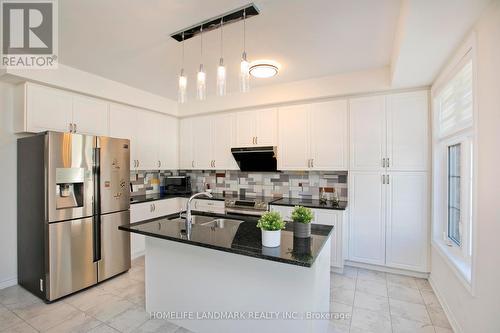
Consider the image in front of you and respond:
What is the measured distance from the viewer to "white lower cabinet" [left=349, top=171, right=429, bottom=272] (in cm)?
301

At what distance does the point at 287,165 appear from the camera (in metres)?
3.77

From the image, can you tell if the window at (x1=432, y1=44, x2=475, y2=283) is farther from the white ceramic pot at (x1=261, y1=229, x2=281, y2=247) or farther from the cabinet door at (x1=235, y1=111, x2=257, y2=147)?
A: the cabinet door at (x1=235, y1=111, x2=257, y2=147)

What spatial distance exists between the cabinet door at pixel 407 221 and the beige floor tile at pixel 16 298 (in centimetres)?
414

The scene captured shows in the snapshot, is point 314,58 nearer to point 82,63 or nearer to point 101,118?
point 82,63

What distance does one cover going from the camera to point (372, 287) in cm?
283

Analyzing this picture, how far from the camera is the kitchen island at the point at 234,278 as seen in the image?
5.21 feet

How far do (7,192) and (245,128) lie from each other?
127 inches

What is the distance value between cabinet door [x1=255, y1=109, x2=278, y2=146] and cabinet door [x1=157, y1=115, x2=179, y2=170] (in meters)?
1.75

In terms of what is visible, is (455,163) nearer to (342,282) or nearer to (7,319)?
(342,282)

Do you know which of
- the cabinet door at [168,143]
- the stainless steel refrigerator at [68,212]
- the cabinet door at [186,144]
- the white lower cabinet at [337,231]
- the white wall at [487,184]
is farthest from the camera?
the cabinet door at [186,144]

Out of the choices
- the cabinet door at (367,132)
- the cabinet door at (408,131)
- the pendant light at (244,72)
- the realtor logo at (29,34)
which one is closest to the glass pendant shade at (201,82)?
the pendant light at (244,72)

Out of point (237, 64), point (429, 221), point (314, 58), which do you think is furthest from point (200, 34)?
point (429, 221)

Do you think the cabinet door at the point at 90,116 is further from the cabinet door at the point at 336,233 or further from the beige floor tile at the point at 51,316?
the cabinet door at the point at 336,233

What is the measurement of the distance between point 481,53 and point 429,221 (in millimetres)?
2043
